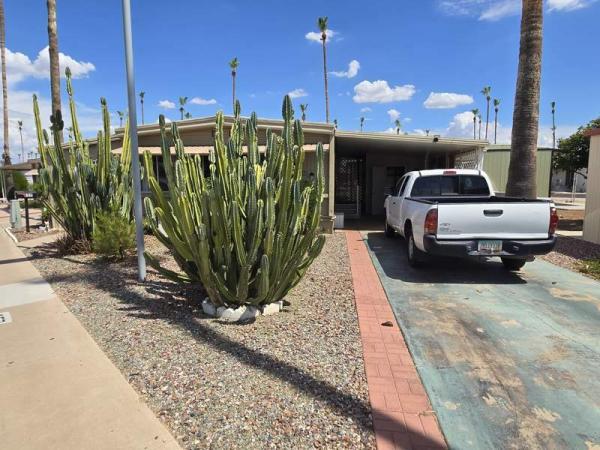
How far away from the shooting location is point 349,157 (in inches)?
689

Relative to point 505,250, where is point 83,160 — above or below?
above

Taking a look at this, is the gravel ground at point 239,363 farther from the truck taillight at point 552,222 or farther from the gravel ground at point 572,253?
the gravel ground at point 572,253

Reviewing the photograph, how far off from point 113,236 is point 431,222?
Result: 542 cm

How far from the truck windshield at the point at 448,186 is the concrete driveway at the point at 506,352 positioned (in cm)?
239

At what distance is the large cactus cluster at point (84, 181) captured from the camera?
8.52 meters

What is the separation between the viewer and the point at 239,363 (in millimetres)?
3535

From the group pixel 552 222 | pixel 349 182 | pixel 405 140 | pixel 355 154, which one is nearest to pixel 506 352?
pixel 552 222

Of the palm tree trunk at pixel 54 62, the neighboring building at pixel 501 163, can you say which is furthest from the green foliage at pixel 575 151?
the palm tree trunk at pixel 54 62

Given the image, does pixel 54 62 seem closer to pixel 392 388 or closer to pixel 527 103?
pixel 527 103

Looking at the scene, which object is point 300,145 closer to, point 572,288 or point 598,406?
point 598,406

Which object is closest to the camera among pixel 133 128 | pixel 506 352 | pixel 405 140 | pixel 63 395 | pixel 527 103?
pixel 63 395

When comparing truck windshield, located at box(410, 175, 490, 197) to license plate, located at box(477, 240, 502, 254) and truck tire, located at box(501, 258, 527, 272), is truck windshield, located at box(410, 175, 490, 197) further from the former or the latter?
license plate, located at box(477, 240, 502, 254)

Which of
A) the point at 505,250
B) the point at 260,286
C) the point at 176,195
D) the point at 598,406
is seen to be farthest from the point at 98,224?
the point at 598,406

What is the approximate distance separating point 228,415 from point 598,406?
2.59m
